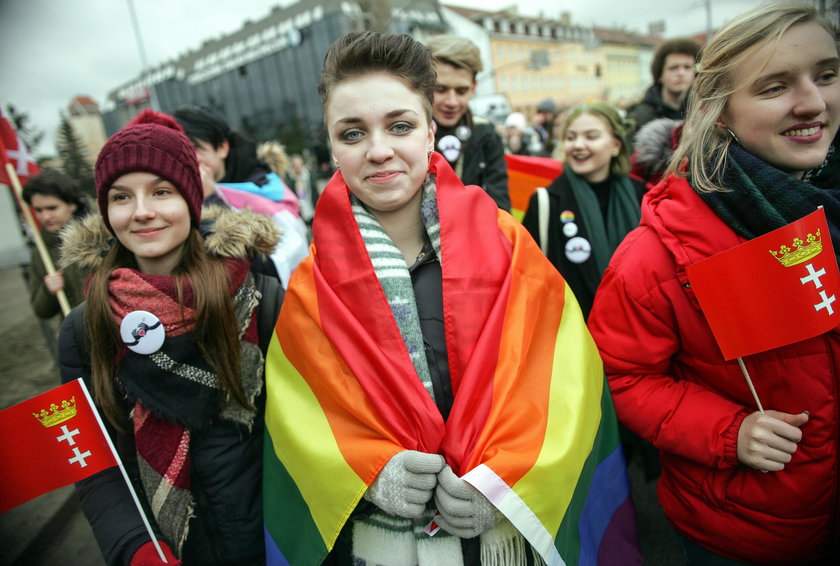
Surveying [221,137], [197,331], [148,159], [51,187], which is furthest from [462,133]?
[51,187]

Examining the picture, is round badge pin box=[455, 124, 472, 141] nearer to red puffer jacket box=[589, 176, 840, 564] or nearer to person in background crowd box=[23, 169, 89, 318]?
red puffer jacket box=[589, 176, 840, 564]

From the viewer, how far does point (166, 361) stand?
165 cm

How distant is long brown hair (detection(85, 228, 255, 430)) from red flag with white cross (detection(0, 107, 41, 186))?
1688mm

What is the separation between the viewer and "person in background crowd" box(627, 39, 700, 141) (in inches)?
140

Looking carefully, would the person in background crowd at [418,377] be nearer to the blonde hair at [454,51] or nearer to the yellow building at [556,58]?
the blonde hair at [454,51]

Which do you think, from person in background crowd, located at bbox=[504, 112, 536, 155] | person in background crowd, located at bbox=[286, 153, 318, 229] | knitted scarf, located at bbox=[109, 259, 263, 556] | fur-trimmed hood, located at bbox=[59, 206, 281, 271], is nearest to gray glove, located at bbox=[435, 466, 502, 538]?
knitted scarf, located at bbox=[109, 259, 263, 556]

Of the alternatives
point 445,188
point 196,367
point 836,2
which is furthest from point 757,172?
point 196,367

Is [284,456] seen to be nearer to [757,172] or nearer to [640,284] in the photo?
[640,284]

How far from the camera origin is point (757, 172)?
1.39 meters

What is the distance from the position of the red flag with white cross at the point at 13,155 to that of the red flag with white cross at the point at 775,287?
11.5 ft

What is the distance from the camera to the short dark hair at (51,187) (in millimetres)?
3617

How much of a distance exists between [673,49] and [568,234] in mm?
1955

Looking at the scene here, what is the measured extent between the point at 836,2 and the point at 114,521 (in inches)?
128

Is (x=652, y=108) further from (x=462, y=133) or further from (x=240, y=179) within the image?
(x=240, y=179)
